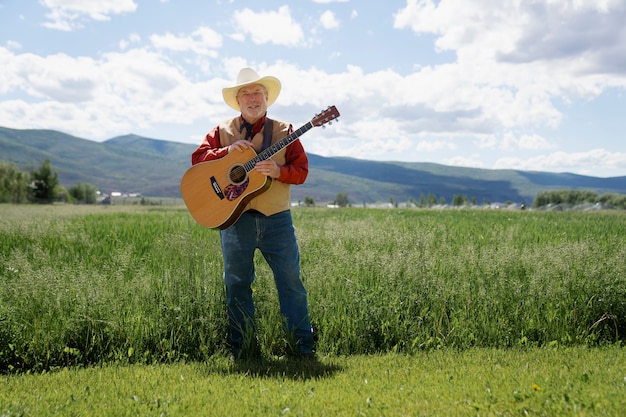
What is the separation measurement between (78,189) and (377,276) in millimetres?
168035

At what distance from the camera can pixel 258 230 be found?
621cm

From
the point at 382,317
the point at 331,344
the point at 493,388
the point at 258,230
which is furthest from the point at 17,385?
the point at 493,388

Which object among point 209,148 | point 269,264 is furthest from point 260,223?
point 209,148

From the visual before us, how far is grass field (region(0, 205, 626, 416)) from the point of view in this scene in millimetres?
4981

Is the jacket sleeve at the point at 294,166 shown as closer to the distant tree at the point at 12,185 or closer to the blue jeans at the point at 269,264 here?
the blue jeans at the point at 269,264

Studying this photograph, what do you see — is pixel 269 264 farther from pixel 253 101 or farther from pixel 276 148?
pixel 253 101

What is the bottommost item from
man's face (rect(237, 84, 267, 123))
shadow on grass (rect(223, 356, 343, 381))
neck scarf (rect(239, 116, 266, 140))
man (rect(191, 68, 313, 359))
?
shadow on grass (rect(223, 356, 343, 381))

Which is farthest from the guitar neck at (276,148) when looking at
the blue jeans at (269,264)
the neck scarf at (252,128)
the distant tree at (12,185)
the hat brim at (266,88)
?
the distant tree at (12,185)

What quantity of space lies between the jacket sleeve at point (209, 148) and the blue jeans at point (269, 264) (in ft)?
2.48

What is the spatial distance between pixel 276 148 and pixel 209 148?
2.80 ft

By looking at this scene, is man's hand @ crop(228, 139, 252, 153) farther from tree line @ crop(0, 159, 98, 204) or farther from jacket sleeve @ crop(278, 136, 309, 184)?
tree line @ crop(0, 159, 98, 204)

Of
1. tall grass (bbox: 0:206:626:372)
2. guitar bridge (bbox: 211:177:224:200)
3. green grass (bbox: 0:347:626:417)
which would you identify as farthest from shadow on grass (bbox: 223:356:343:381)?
guitar bridge (bbox: 211:177:224:200)

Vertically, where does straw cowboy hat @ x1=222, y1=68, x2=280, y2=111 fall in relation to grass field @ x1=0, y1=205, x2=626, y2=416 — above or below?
above

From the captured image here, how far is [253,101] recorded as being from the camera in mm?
6258
